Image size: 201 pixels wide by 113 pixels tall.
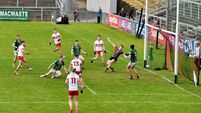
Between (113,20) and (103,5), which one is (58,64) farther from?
(103,5)

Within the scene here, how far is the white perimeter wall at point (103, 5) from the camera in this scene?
261 ft

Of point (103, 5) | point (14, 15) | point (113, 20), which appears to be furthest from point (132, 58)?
point (103, 5)

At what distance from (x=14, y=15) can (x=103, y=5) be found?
50.9ft

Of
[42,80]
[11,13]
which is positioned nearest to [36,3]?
[11,13]

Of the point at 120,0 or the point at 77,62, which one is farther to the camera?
the point at 120,0

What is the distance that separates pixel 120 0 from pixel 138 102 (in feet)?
168

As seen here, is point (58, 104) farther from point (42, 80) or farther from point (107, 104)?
point (42, 80)

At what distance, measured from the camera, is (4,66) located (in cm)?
3941

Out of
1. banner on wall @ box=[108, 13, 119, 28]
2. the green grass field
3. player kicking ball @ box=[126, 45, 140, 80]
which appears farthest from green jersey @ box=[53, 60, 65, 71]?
banner on wall @ box=[108, 13, 119, 28]

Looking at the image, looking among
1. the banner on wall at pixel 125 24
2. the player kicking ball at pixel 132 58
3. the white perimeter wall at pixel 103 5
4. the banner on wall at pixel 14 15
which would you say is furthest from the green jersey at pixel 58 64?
the white perimeter wall at pixel 103 5

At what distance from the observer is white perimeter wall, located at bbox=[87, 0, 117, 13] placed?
3130 inches

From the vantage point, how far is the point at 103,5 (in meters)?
80.9

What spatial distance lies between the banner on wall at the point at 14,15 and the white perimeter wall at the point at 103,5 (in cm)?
1331

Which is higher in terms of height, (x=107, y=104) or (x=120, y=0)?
(x=120, y=0)
